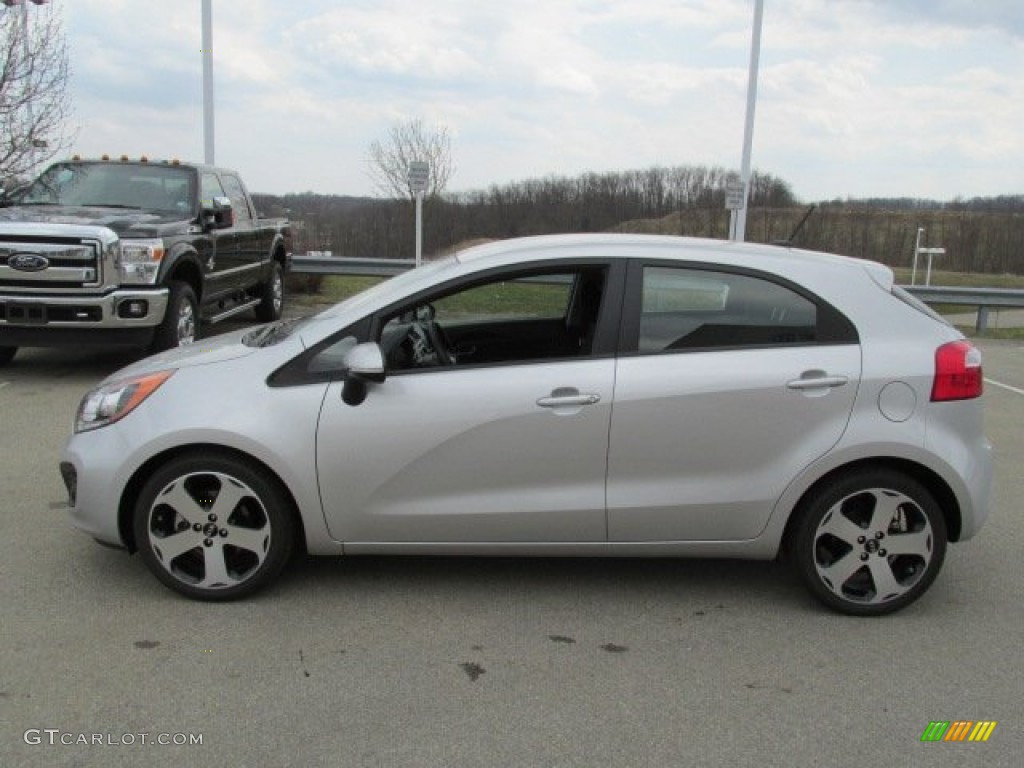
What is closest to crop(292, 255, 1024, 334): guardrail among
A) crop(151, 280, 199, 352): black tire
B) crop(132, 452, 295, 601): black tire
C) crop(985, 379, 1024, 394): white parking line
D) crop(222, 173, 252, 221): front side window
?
crop(222, 173, 252, 221): front side window

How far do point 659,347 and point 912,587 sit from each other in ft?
4.74

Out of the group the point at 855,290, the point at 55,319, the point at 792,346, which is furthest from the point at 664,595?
the point at 55,319

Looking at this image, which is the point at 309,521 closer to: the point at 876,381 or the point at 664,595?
the point at 664,595

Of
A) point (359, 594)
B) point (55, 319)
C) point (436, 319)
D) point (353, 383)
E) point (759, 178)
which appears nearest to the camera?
point (353, 383)

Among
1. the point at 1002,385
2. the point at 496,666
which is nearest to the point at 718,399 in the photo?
the point at 496,666

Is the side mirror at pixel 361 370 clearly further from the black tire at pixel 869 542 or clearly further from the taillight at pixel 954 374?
the taillight at pixel 954 374

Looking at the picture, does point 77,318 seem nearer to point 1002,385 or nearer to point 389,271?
point 389,271

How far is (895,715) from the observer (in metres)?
2.97

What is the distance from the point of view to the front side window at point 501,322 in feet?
12.3

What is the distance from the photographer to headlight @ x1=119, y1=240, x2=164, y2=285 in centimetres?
796

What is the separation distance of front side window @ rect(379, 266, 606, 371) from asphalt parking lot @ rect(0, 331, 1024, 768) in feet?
3.33

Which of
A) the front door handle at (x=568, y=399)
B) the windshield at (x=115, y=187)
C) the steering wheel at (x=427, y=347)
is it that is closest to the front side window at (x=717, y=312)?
the front door handle at (x=568, y=399)

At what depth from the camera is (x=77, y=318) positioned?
780cm

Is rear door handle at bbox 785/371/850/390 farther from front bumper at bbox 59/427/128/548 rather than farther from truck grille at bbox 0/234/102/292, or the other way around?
truck grille at bbox 0/234/102/292
